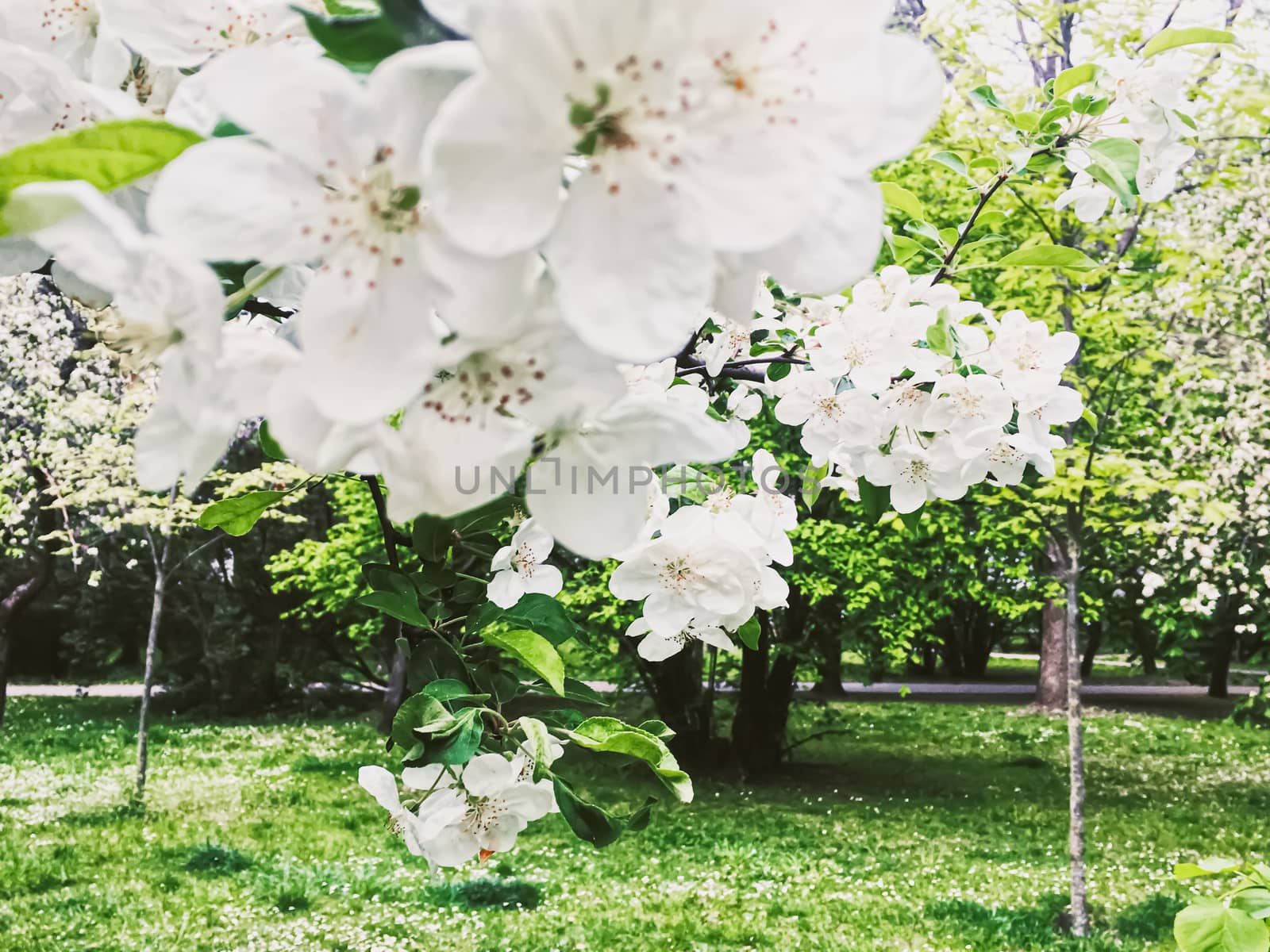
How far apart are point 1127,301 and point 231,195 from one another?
6920 mm

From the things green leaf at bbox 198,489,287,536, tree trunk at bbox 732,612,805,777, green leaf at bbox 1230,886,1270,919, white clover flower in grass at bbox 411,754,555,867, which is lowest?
tree trunk at bbox 732,612,805,777

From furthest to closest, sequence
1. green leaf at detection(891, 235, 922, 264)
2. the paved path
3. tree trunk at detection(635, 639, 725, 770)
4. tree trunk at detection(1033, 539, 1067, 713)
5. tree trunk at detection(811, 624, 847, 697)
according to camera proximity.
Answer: the paved path < tree trunk at detection(1033, 539, 1067, 713) < tree trunk at detection(635, 639, 725, 770) < tree trunk at detection(811, 624, 847, 697) < green leaf at detection(891, 235, 922, 264)

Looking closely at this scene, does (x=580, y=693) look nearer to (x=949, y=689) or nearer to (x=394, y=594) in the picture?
(x=394, y=594)

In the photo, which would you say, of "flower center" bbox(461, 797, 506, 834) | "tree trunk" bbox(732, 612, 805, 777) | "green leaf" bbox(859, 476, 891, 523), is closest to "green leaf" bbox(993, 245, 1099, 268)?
"green leaf" bbox(859, 476, 891, 523)

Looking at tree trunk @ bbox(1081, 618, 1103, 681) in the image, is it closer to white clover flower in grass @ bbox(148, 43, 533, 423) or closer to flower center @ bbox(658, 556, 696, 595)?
flower center @ bbox(658, 556, 696, 595)

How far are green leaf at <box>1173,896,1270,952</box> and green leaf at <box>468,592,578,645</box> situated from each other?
828mm

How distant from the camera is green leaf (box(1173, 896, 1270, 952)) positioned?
1.25m

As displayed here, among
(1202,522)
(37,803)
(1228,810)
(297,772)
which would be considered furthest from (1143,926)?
(37,803)

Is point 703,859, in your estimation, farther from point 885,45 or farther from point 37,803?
point 885,45

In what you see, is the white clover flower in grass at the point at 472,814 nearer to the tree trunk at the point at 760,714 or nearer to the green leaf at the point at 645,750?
the green leaf at the point at 645,750

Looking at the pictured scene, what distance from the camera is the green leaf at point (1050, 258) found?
130 cm

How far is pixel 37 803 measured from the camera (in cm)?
820

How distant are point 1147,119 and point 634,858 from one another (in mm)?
6606

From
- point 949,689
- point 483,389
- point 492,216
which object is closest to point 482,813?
point 483,389
